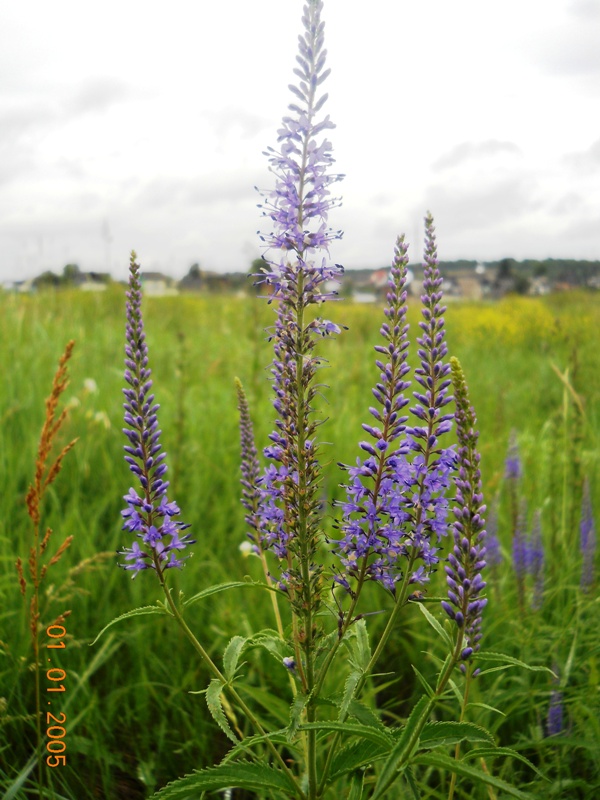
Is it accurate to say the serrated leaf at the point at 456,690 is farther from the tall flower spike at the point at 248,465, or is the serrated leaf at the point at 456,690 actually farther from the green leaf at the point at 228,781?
the tall flower spike at the point at 248,465

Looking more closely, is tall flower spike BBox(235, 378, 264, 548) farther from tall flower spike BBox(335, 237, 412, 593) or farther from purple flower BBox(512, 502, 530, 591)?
purple flower BBox(512, 502, 530, 591)

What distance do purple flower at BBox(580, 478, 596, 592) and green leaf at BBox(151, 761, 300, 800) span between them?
246 cm

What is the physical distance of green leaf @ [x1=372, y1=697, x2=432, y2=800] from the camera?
1.89 m

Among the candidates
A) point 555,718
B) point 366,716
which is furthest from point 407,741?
point 555,718

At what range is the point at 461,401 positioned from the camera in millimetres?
1969

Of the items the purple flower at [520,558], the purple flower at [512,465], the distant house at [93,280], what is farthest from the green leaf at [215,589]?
the distant house at [93,280]

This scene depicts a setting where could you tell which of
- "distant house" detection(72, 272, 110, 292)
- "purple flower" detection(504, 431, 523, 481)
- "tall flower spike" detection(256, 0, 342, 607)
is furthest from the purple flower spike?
"distant house" detection(72, 272, 110, 292)

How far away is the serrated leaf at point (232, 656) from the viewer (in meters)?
2.21

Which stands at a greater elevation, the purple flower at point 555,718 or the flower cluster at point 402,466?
the flower cluster at point 402,466

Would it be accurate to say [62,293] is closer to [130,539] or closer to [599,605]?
[130,539]

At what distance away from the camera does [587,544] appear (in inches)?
165

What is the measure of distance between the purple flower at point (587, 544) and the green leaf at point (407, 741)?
7.74ft

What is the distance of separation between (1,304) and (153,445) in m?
10.5

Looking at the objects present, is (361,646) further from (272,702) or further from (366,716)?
(272,702)
